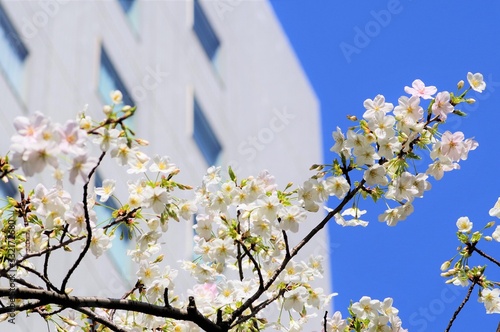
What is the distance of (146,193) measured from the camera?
440cm

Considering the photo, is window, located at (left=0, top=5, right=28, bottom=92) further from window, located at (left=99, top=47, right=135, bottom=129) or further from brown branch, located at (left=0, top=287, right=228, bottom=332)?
brown branch, located at (left=0, top=287, right=228, bottom=332)

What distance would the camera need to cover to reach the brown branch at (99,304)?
3.92m

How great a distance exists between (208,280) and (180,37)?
1497 cm

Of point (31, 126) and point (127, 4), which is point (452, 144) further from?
point (127, 4)

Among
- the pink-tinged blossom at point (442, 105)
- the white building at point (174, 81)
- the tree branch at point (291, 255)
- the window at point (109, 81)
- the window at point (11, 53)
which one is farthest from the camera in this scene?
the window at point (109, 81)

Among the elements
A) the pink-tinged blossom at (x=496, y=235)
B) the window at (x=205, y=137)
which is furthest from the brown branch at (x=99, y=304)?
the window at (x=205, y=137)

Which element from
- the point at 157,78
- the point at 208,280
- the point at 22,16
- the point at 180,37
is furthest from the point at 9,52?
the point at 208,280

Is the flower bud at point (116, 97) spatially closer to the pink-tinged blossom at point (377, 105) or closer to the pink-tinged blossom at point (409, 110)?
the pink-tinged blossom at point (377, 105)

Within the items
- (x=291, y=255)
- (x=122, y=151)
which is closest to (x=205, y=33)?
(x=291, y=255)

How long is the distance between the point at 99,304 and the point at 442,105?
1.74 m

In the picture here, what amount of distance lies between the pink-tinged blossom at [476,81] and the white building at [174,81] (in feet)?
27.3

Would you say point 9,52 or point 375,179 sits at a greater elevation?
point 9,52

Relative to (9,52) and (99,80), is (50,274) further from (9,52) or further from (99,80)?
(99,80)

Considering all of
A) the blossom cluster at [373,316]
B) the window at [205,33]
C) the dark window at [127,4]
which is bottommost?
the blossom cluster at [373,316]
